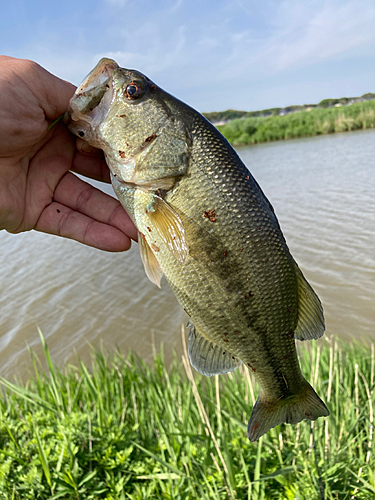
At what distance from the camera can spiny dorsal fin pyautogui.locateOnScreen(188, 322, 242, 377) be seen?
202 centimetres

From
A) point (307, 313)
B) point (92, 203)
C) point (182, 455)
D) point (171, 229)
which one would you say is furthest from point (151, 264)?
point (182, 455)

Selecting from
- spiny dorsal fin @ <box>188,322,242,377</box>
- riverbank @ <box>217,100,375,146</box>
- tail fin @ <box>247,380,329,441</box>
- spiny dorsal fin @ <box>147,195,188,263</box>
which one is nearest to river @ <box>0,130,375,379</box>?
spiny dorsal fin @ <box>188,322,242,377</box>

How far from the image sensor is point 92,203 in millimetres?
2805

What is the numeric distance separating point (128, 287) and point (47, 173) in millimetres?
6632

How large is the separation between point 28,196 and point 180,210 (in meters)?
1.48

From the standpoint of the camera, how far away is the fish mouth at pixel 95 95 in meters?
2.02

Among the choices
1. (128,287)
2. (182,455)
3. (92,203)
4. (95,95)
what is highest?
(95,95)

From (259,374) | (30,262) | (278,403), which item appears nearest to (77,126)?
(259,374)

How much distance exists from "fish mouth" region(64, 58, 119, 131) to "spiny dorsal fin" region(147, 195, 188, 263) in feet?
2.14

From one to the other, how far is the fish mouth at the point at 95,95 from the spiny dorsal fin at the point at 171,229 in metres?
0.65

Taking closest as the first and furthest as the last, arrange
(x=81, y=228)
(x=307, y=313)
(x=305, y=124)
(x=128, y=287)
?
(x=307, y=313) < (x=81, y=228) < (x=128, y=287) < (x=305, y=124)

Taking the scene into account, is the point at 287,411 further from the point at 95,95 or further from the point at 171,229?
the point at 95,95

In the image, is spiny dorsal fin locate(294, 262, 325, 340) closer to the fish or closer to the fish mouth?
the fish

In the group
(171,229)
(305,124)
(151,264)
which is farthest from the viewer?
(305,124)
